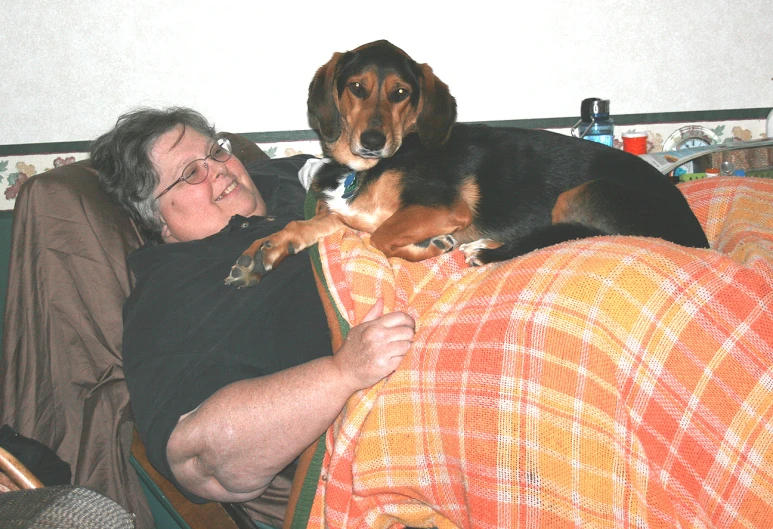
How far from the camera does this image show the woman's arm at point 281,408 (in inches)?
50.8

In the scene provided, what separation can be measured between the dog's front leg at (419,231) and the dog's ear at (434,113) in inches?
9.9

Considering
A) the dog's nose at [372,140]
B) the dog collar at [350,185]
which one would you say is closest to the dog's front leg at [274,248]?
the dog collar at [350,185]

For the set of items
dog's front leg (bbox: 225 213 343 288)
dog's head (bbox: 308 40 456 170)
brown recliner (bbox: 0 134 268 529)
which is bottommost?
brown recliner (bbox: 0 134 268 529)

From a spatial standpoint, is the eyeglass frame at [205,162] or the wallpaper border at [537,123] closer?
the eyeglass frame at [205,162]

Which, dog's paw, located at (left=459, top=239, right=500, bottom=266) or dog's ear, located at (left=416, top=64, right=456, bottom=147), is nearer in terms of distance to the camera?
dog's paw, located at (left=459, top=239, right=500, bottom=266)

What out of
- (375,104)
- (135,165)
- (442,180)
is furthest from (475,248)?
(135,165)

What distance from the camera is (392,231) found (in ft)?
5.46

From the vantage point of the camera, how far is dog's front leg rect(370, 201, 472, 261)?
165 centimetres

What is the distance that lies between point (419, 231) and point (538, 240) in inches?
12.7

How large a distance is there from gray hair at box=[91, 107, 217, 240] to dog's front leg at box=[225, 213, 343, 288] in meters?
0.49

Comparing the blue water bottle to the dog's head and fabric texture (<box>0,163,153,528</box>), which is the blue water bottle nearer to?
the dog's head

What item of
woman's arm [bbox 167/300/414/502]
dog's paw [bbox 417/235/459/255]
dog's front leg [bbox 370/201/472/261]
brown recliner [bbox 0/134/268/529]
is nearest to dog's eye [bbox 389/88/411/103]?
dog's front leg [bbox 370/201/472/261]

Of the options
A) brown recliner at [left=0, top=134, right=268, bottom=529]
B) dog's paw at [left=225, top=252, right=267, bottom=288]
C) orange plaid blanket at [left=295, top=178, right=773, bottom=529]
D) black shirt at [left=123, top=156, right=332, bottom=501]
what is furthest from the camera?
brown recliner at [left=0, top=134, right=268, bottom=529]

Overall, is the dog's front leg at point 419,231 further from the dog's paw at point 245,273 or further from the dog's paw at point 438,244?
the dog's paw at point 245,273
